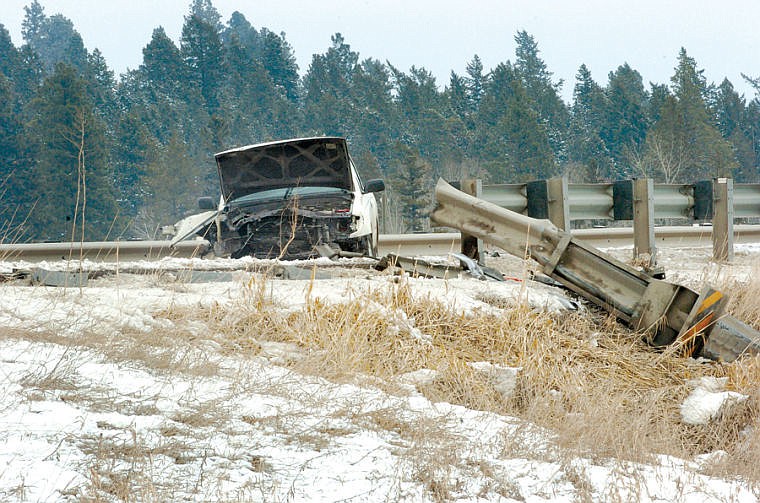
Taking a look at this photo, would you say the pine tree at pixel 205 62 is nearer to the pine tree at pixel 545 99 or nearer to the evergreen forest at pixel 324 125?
the evergreen forest at pixel 324 125

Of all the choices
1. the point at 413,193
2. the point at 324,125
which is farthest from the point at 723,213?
the point at 324,125

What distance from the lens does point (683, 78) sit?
6906 cm

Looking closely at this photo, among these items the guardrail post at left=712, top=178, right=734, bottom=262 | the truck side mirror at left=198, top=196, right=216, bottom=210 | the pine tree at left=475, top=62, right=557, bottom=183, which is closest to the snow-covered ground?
the truck side mirror at left=198, top=196, right=216, bottom=210

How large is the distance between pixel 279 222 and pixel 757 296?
504cm

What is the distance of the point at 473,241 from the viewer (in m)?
9.22

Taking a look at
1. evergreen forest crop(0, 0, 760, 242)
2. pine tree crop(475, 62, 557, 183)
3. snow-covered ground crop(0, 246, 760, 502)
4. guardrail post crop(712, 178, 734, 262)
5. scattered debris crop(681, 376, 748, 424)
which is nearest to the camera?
snow-covered ground crop(0, 246, 760, 502)

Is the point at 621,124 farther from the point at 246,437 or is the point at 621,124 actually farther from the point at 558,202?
the point at 246,437

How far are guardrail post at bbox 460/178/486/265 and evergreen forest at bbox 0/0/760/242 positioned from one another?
122 ft

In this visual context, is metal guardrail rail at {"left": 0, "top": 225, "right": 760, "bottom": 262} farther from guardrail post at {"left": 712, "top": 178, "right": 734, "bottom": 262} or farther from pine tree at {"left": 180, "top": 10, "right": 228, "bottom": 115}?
pine tree at {"left": 180, "top": 10, "right": 228, "bottom": 115}

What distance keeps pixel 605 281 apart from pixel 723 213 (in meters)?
5.30

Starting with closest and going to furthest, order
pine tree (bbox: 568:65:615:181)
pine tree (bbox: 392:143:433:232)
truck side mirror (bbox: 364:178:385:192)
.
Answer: truck side mirror (bbox: 364:178:385:192) < pine tree (bbox: 392:143:433:232) < pine tree (bbox: 568:65:615:181)

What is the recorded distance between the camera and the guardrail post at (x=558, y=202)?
375 inches

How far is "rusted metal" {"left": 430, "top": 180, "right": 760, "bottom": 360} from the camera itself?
6.24 m

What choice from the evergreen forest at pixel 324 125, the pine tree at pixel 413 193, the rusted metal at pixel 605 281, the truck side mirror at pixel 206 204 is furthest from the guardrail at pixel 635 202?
the pine tree at pixel 413 193
